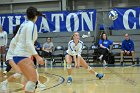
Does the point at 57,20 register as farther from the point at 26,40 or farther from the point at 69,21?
the point at 26,40

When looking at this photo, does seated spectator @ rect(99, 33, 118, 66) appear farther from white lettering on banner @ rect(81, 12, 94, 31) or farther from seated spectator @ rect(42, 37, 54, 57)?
seated spectator @ rect(42, 37, 54, 57)

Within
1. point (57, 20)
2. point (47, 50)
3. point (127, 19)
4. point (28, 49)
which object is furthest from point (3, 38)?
point (28, 49)

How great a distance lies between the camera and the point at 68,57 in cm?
954

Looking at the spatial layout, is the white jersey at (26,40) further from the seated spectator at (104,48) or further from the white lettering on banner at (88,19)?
the white lettering on banner at (88,19)

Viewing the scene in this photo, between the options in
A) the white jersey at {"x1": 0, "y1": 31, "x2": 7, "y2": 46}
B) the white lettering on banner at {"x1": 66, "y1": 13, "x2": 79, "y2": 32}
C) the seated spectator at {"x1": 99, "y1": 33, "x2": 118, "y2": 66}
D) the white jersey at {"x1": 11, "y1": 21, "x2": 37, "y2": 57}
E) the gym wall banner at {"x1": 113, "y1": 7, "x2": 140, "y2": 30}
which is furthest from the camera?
the white lettering on banner at {"x1": 66, "y1": 13, "x2": 79, "y2": 32}

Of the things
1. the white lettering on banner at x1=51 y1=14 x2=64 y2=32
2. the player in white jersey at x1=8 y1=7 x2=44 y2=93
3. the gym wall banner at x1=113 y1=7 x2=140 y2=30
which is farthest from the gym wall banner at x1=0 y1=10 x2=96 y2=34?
the player in white jersey at x1=8 y1=7 x2=44 y2=93

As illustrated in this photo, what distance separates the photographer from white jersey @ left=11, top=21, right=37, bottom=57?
16.9 feet

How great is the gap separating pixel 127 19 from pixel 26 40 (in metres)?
11.9

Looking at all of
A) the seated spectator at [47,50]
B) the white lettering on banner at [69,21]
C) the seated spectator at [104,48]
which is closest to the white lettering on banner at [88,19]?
the white lettering on banner at [69,21]

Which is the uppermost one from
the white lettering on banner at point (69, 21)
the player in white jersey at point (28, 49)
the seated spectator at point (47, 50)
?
the white lettering on banner at point (69, 21)

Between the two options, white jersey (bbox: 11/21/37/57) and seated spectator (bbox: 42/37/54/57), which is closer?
white jersey (bbox: 11/21/37/57)

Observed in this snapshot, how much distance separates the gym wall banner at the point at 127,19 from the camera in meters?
16.3

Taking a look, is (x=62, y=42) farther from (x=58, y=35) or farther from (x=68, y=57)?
(x=68, y=57)

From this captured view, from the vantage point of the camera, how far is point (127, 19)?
1639cm
